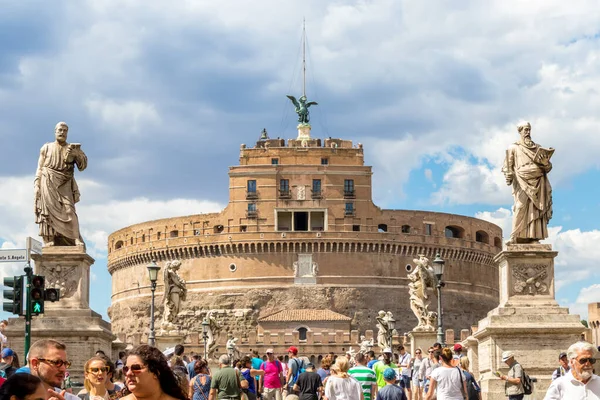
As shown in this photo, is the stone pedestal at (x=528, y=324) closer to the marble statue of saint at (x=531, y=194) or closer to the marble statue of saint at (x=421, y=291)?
the marble statue of saint at (x=531, y=194)

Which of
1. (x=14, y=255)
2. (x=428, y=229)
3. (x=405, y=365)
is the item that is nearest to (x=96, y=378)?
(x=14, y=255)

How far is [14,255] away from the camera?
58.5 ft

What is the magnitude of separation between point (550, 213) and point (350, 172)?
74240mm

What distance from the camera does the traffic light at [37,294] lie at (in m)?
17.5

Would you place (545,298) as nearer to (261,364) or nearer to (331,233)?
(261,364)

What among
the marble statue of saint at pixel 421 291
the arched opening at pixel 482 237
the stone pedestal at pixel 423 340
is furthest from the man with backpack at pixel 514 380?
the arched opening at pixel 482 237

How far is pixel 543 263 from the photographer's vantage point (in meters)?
18.4

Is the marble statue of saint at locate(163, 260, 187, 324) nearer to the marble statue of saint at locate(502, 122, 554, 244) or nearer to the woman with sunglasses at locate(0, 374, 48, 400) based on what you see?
the marble statue of saint at locate(502, 122, 554, 244)

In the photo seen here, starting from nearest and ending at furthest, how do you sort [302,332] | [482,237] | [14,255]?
[14,255], [302,332], [482,237]

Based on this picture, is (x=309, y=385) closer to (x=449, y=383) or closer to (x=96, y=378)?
(x=449, y=383)

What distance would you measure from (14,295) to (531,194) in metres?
8.01

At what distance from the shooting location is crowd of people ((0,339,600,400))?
6570mm

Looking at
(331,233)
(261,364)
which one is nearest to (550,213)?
(261,364)

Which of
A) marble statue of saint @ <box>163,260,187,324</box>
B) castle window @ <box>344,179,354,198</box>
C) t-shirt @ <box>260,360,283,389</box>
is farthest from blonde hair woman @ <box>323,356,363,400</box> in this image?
castle window @ <box>344,179,354,198</box>
